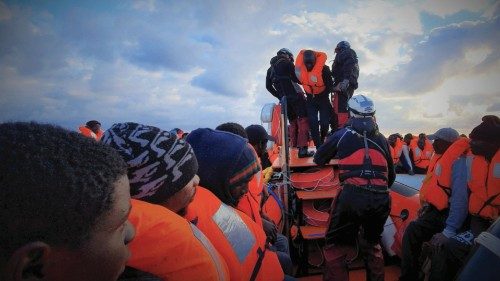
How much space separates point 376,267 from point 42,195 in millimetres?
4035

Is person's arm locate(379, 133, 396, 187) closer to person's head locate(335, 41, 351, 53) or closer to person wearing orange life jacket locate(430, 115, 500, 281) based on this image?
person wearing orange life jacket locate(430, 115, 500, 281)

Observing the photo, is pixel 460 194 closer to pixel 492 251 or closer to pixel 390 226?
pixel 390 226

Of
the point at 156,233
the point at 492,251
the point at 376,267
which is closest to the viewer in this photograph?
the point at 156,233

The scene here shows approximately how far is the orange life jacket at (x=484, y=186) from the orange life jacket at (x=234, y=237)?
9.33ft

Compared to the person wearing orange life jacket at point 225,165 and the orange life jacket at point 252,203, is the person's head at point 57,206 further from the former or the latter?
the orange life jacket at point 252,203

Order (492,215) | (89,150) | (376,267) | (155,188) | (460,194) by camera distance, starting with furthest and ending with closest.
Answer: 1. (376,267)
2. (460,194)
3. (492,215)
4. (155,188)
5. (89,150)

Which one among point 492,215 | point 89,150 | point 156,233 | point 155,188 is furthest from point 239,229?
point 492,215

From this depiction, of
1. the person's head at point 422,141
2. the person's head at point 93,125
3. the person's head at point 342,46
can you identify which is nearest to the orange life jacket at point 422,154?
the person's head at point 422,141

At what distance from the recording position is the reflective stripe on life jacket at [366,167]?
11.3 feet

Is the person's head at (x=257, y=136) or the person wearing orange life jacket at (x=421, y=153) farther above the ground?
the person's head at (x=257, y=136)

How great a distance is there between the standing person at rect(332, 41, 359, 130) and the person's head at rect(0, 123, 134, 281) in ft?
16.9

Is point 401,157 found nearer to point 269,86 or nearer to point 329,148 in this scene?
point 269,86

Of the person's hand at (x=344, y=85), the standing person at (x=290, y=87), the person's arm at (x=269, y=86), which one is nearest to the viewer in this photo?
the person's hand at (x=344, y=85)

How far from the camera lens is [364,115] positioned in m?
3.76
